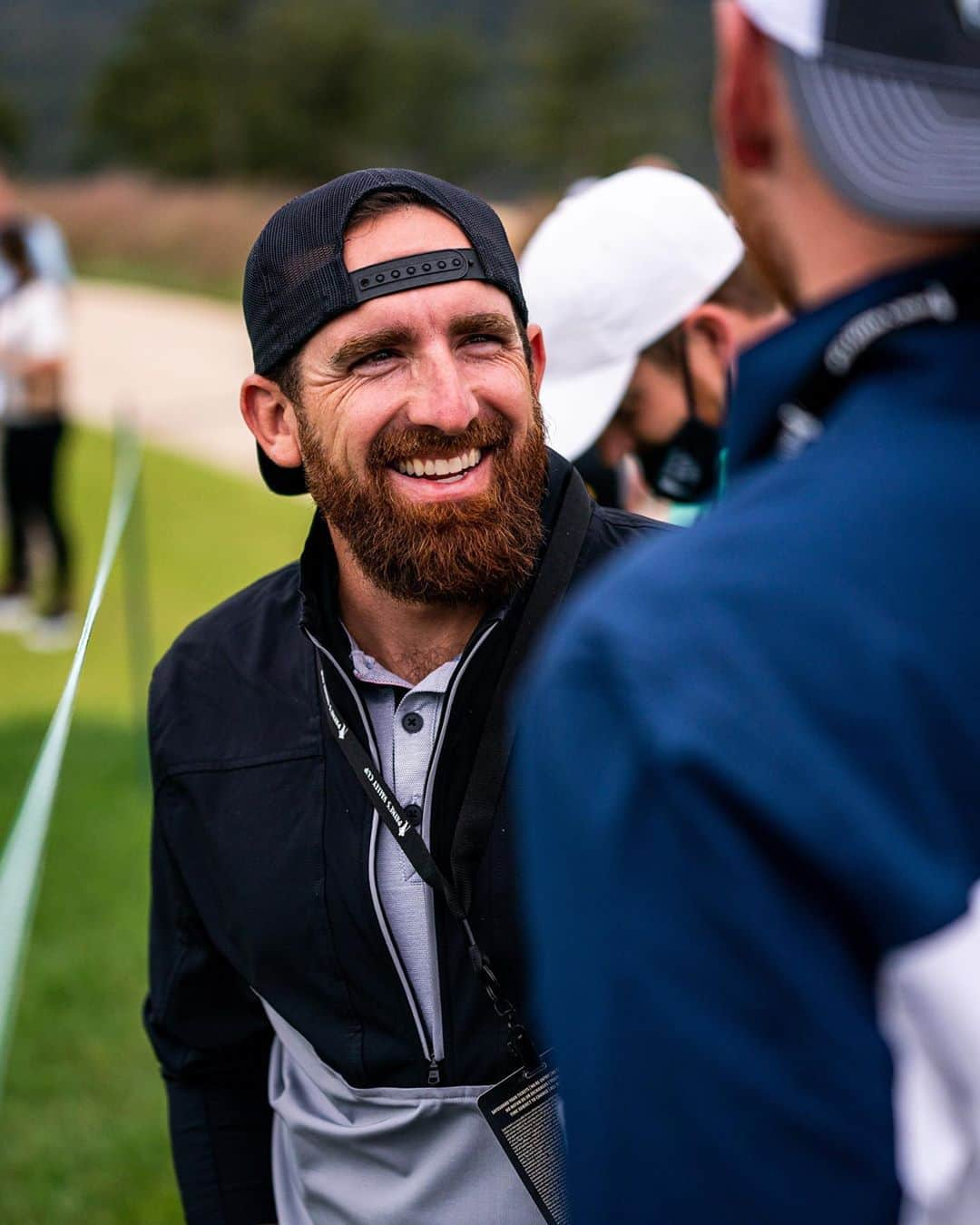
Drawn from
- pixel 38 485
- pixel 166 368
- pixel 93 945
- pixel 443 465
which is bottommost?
pixel 166 368

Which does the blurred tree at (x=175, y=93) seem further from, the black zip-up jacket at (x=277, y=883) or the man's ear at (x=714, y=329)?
the black zip-up jacket at (x=277, y=883)

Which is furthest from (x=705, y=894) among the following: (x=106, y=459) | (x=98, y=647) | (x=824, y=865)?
(x=106, y=459)

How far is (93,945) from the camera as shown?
5.32 meters

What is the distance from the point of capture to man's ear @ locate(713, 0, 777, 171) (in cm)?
91

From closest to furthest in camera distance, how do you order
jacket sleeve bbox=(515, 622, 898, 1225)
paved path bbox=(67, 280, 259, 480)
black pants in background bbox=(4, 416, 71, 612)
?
jacket sleeve bbox=(515, 622, 898, 1225), black pants in background bbox=(4, 416, 71, 612), paved path bbox=(67, 280, 259, 480)

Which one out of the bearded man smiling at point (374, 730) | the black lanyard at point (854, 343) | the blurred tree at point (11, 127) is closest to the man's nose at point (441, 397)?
the bearded man smiling at point (374, 730)

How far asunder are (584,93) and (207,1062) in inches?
2308

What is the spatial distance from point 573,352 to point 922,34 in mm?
2098

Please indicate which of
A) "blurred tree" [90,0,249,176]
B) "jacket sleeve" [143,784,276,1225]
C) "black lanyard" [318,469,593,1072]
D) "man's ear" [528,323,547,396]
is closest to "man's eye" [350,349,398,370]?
"man's ear" [528,323,547,396]

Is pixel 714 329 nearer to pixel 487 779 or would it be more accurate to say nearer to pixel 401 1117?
pixel 487 779

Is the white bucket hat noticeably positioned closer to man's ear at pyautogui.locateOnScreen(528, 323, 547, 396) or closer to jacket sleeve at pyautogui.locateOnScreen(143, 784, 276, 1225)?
man's ear at pyautogui.locateOnScreen(528, 323, 547, 396)

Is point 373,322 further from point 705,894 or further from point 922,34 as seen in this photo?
point 705,894

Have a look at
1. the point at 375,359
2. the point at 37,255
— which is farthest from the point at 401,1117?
the point at 37,255

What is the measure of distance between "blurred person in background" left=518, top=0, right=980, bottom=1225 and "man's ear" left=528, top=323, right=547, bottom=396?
1.28 metres
